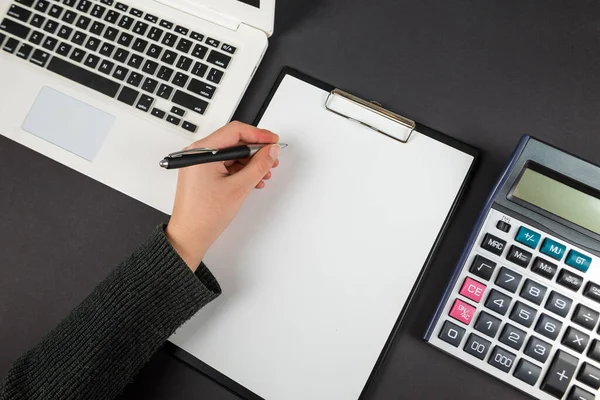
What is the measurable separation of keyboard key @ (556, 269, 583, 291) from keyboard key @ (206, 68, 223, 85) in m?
0.40

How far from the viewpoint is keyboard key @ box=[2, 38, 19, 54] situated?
58 centimetres

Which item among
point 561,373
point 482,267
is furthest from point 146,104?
point 561,373

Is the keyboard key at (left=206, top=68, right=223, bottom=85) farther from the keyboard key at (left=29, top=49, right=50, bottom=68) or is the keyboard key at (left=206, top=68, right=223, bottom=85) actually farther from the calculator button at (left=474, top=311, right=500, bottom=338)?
the calculator button at (left=474, top=311, right=500, bottom=338)

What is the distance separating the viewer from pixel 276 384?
0.48m

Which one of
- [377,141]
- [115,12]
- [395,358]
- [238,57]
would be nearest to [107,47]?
[115,12]

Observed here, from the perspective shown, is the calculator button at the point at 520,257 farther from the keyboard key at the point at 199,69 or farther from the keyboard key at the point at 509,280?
the keyboard key at the point at 199,69

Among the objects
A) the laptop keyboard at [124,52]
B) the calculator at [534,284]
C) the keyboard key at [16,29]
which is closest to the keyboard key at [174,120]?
the laptop keyboard at [124,52]

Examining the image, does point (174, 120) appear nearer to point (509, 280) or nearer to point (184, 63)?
point (184, 63)

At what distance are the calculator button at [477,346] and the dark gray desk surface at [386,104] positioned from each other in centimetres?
6

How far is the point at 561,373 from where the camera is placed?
44cm

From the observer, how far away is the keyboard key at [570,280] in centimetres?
45

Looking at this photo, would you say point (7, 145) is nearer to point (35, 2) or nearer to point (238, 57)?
point (35, 2)

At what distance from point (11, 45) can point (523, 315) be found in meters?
0.63

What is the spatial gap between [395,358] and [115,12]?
495 mm
